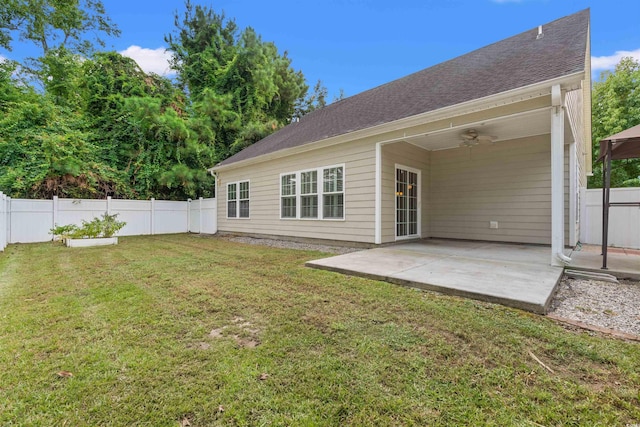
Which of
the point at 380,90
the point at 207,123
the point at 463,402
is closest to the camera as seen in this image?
the point at 463,402

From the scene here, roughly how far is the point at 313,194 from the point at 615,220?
7426 mm

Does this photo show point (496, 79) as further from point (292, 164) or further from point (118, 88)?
point (118, 88)

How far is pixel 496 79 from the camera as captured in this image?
539cm

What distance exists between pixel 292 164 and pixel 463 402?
767 centimetres

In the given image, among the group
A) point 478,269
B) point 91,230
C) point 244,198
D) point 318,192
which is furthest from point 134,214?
point 478,269

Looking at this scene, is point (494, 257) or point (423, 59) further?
point (423, 59)

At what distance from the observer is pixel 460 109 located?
520 cm

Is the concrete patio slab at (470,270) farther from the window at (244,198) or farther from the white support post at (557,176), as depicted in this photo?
the window at (244,198)

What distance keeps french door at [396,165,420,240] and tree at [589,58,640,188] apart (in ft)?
48.6

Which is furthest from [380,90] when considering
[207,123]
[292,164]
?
[207,123]

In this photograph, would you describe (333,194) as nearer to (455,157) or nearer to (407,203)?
(407,203)

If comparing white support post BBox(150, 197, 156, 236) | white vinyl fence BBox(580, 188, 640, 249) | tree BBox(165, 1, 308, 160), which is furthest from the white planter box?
white vinyl fence BBox(580, 188, 640, 249)

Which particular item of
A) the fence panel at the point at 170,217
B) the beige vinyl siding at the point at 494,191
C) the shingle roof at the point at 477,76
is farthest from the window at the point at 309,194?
the fence panel at the point at 170,217

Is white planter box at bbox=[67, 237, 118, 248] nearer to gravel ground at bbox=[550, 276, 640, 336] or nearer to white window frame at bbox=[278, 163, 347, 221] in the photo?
white window frame at bbox=[278, 163, 347, 221]
